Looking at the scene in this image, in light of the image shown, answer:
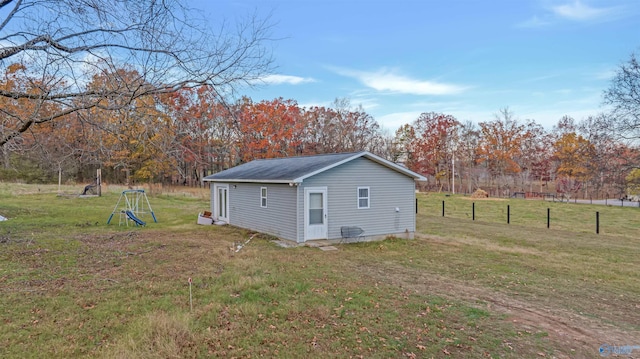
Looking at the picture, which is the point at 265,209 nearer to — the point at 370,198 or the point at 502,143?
the point at 370,198

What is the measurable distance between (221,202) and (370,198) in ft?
22.4

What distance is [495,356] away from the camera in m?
4.03

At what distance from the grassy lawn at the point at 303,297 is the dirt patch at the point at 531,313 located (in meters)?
0.03

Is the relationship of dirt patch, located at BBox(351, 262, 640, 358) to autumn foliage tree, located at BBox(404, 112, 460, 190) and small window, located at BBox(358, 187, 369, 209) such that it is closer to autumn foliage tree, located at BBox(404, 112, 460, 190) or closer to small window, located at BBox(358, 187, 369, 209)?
small window, located at BBox(358, 187, 369, 209)

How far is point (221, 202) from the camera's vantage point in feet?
49.9

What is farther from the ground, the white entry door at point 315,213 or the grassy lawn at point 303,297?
the white entry door at point 315,213

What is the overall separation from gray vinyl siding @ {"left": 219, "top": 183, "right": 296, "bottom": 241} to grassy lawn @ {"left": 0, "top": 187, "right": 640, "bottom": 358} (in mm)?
760

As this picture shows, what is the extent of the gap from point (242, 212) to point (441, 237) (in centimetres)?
753

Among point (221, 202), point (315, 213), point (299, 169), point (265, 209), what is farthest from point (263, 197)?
point (221, 202)

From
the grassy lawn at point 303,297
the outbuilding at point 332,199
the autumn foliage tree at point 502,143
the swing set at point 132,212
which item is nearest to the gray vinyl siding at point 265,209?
the outbuilding at point 332,199

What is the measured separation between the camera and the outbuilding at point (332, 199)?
10839mm

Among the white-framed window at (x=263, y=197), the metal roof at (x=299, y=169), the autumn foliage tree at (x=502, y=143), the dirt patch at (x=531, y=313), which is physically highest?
the autumn foliage tree at (x=502, y=143)

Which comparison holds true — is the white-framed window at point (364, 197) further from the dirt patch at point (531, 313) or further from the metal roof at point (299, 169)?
the dirt patch at point (531, 313)

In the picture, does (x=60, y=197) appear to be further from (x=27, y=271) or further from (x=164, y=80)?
(x=164, y=80)
